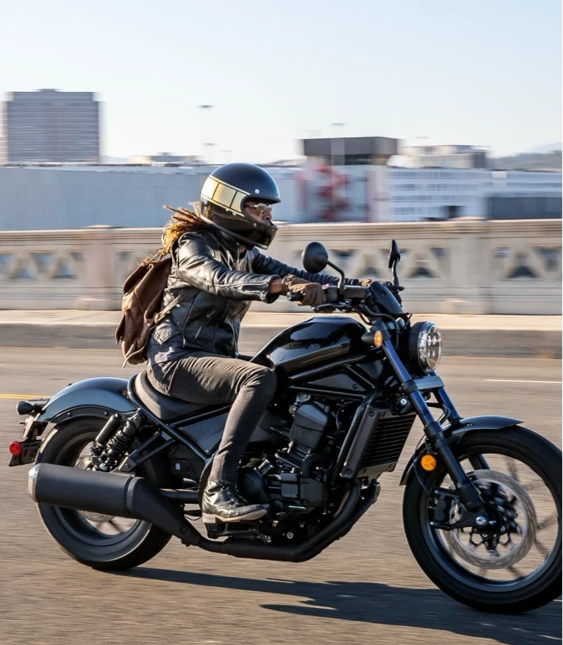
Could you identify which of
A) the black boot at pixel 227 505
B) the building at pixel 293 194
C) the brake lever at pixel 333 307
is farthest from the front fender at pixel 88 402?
the building at pixel 293 194

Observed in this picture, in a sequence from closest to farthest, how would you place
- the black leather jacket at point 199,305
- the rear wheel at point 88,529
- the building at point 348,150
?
the black leather jacket at point 199,305, the rear wheel at point 88,529, the building at point 348,150

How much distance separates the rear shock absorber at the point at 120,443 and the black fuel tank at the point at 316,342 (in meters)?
0.70

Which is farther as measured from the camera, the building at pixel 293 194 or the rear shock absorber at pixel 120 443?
the building at pixel 293 194

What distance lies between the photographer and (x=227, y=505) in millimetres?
4773

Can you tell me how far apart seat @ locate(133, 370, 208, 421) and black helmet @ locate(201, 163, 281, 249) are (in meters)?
0.73

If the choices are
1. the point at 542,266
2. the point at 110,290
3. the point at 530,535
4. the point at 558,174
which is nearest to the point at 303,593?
the point at 530,535

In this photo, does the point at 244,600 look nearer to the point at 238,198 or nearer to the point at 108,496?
the point at 108,496

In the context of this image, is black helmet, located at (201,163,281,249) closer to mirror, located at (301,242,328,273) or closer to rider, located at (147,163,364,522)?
rider, located at (147,163,364,522)

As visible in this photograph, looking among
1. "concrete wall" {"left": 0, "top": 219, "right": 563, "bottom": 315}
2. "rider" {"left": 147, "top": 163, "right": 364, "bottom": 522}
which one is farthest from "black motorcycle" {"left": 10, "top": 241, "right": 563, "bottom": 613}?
"concrete wall" {"left": 0, "top": 219, "right": 563, "bottom": 315}

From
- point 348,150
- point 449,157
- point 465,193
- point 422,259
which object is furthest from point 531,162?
point 422,259

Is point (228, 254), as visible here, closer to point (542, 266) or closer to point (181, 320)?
Result: point (181, 320)

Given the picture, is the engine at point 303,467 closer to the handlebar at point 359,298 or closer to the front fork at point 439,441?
the front fork at point 439,441

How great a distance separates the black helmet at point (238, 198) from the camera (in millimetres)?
4977

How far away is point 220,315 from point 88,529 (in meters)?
1.22
